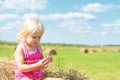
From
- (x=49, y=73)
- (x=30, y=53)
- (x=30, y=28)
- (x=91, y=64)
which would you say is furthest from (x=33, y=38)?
(x=91, y=64)

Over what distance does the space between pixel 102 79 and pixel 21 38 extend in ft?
17.8

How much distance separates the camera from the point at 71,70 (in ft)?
26.8

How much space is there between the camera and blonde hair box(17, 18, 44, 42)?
6453 mm

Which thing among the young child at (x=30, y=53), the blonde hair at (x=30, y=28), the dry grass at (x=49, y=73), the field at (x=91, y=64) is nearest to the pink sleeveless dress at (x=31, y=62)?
the young child at (x=30, y=53)

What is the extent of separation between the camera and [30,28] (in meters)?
6.48

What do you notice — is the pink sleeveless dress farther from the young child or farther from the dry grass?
the dry grass

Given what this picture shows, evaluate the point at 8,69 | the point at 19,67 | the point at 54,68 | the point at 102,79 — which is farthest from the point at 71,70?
the point at 102,79

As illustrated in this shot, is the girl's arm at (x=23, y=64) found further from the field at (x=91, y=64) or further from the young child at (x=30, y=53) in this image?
the field at (x=91, y=64)

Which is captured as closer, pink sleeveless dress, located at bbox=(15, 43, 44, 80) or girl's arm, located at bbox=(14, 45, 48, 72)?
girl's arm, located at bbox=(14, 45, 48, 72)

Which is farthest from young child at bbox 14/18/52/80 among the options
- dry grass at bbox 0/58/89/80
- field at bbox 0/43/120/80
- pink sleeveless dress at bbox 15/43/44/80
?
dry grass at bbox 0/58/89/80

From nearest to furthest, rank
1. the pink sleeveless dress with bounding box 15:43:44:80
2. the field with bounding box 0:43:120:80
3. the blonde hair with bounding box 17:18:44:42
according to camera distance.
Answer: the blonde hair with bounding box 17:18:44:42
the pink sleeveless dress with bounding box 15:43:44:80
the field with bounding box 0:43:120:80

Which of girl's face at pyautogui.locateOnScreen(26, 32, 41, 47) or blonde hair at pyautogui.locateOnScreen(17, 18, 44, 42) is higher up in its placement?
blonde hair at pyautogui.locateOnScreen(17, 18, 44, 42)

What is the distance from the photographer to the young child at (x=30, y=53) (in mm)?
6445

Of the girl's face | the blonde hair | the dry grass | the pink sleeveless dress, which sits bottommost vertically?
the dry grass
